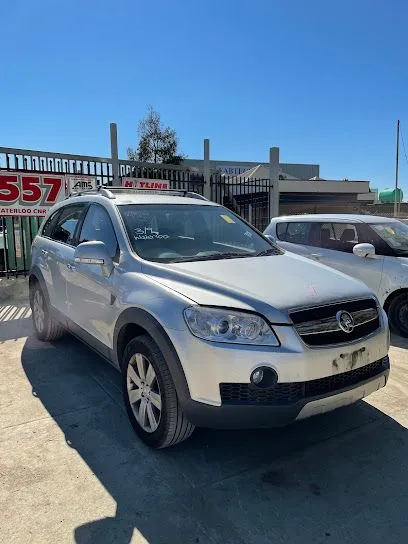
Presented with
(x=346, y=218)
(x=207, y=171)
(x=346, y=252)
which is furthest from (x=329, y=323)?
(x=207, y=171)

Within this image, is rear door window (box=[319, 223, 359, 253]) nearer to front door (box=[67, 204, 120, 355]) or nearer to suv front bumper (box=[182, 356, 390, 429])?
front door (box=[67, 204, 120, 355])

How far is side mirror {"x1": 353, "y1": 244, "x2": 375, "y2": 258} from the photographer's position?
5988 mm

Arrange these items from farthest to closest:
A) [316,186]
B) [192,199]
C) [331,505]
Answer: [316,186] < [192,199] < [331,505]

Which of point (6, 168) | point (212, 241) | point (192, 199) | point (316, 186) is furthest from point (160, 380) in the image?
point (316, 186)

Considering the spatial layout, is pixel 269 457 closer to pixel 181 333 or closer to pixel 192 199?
pixel 181 333

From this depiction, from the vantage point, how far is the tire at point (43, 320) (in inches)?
197

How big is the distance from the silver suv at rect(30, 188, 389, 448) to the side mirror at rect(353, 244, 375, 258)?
2523 mm

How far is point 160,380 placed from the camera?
2.79 metres

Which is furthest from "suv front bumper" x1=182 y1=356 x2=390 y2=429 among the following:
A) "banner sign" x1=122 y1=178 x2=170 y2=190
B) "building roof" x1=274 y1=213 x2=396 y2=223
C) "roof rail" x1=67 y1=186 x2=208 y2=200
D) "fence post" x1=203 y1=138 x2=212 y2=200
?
"fence post" x1=203 y1=138 x2=212 y2=200

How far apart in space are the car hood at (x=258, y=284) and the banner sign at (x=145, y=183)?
20.1 ft

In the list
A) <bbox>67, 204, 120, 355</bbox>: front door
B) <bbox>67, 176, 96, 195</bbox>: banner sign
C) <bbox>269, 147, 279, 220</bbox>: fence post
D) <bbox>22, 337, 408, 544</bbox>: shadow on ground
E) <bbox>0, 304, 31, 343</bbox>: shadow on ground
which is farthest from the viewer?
<bbox>269, 147, 279, 220</bbox>: fence post

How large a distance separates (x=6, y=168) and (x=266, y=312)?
21.4 feet

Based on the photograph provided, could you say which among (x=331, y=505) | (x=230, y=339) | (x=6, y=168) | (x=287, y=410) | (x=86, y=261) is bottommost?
(x=331, y=505)

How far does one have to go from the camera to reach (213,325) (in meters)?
2.60
